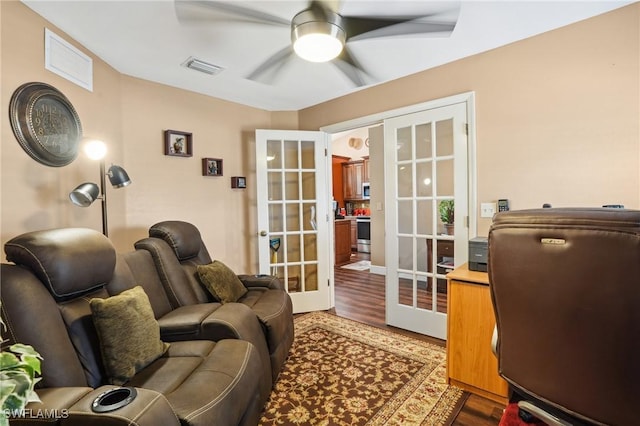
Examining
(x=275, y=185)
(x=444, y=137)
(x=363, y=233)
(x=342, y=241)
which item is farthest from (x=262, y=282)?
(x=363, y=233)

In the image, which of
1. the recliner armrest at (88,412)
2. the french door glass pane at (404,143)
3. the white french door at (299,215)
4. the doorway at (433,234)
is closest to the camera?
the recliner armrest at (88,412)

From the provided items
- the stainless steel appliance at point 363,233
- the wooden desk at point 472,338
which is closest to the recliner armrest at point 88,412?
the wooden desk at point 472,338

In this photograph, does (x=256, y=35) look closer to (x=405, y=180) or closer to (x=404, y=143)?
(x=404, y=143)

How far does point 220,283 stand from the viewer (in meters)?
2.34

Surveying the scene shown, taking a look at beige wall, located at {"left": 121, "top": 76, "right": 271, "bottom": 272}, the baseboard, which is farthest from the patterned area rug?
the baseboard

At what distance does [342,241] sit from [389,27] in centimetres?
489

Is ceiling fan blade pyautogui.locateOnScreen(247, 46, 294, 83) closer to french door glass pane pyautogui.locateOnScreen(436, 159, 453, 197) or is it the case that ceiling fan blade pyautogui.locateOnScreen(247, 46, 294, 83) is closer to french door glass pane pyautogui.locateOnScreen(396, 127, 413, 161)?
french door glass pane pyautogui.locateOnScreen(396, 127, 413, 161)

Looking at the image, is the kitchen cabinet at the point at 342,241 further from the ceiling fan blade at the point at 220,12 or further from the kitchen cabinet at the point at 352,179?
the ceiling fan blade at the point at 220,12

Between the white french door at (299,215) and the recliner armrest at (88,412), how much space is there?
96.0 inches

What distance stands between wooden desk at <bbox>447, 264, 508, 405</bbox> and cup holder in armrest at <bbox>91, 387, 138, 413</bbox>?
1807 millimetres

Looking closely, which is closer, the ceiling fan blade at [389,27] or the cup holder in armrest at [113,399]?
the cup holder in armrest at [113,399]

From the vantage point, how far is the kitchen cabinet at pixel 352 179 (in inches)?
302

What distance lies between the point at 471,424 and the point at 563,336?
48.3 inches

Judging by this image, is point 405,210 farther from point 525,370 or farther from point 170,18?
point 170,18
